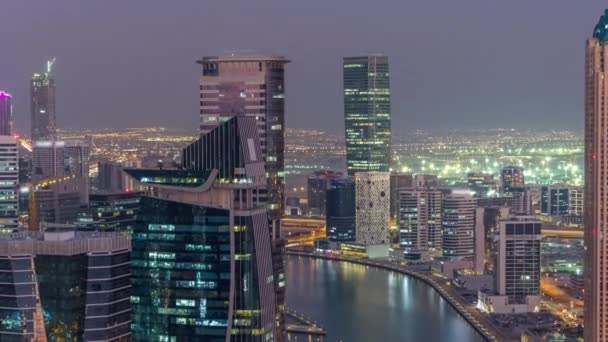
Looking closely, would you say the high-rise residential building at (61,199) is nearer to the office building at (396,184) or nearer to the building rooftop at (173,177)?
the office building at (396,184)

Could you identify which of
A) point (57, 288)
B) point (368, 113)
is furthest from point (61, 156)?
point (57, 288)

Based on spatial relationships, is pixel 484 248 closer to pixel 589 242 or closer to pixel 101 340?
pixel 589 242

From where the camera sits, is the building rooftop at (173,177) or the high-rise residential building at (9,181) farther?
the high-rise residential building at (9,181)

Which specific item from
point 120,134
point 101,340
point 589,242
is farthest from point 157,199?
point 120,134

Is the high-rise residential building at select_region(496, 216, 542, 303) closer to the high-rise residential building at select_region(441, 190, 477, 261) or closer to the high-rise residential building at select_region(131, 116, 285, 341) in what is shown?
the high-rise residential building at select_region(441, 190, 477, 261)

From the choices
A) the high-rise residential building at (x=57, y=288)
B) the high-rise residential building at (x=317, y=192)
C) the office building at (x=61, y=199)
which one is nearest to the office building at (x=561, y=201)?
the high-rise residential building at (x=317, y=192)

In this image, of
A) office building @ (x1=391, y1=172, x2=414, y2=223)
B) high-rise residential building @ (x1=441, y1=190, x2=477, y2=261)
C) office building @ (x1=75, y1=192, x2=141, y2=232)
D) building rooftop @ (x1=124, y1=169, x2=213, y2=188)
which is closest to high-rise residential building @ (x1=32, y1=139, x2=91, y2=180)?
office building @ (x1=75, y1=192, x2=141, y2=232)
